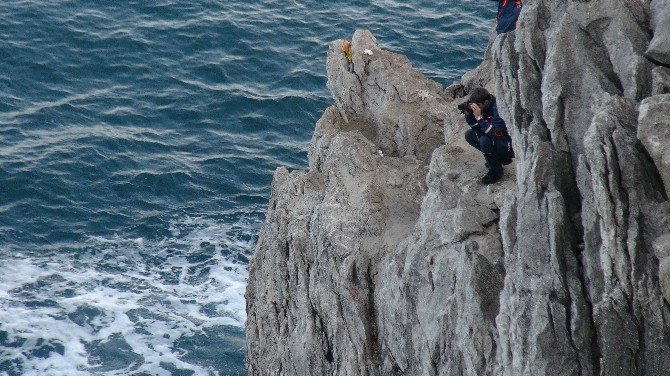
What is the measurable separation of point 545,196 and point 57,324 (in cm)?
2864

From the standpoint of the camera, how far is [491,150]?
83.9ft

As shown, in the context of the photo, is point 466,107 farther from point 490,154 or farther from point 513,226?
point 513,226

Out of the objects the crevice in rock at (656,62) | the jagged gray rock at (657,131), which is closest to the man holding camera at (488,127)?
the crevice in rock at (656,62)

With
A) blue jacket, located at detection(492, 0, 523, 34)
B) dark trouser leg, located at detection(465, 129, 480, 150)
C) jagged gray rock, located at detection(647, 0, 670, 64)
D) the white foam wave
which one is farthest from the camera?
the white foam wave

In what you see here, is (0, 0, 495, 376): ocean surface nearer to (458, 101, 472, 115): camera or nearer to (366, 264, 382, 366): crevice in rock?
(366, 264, 382, 366): crevice in rock

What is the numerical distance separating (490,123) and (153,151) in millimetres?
32116

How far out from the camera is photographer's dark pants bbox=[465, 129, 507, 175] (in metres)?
25.5

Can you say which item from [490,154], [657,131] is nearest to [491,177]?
[490,154]

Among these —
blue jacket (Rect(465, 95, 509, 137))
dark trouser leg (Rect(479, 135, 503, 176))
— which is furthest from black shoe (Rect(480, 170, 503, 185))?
blue jacket (Rect(465, 95, 509, 137))

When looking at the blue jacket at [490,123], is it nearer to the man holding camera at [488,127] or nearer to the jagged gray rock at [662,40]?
the man holding camera at [488,127]

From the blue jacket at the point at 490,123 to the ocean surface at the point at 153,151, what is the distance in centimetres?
2055

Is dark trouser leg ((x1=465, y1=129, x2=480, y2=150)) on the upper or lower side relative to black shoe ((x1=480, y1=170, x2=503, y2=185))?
upper

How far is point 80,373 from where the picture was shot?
40.5 m

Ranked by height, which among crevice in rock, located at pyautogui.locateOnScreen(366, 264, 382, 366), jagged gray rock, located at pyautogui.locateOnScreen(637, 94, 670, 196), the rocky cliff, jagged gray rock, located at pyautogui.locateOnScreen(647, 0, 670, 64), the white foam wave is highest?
jagged gray rock, located at pyautogui.locateOnScreen(647, 0, 670, 64)
